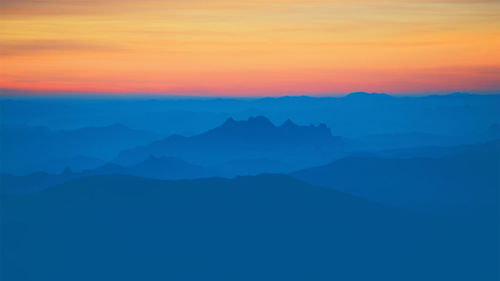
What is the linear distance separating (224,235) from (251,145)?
79.7 inches

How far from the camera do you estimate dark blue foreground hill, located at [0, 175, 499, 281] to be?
1315 cm

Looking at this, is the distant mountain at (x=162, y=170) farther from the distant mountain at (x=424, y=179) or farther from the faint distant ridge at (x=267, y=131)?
the distant mountain at (x=424, y=179)

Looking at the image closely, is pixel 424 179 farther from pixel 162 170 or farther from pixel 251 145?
pixel 162 170

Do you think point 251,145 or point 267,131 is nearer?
point 251,145

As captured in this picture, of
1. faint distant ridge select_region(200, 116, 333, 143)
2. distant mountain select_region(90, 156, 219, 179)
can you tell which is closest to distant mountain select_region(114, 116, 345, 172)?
faint distant ridge select_region(200, 116, 333, 143)

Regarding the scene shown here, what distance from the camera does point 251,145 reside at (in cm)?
1401

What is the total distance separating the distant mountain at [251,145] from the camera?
554 inches

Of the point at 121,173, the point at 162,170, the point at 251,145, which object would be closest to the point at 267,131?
the point at 251,145

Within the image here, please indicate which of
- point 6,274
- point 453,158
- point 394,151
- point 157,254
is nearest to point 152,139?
point 157,254

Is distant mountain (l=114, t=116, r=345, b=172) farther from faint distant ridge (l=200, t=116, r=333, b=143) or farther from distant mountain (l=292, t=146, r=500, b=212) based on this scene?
distant mountain (l=292, t=146, r=500, b=212)

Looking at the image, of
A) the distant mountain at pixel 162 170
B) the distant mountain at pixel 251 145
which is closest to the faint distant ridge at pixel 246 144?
the distant mountain at pixel 251 145

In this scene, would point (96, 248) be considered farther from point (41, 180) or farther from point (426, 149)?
point (426, 149)

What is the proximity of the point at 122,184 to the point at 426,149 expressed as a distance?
6674mm

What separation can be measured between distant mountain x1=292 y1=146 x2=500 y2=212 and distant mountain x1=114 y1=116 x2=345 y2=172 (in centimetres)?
42
